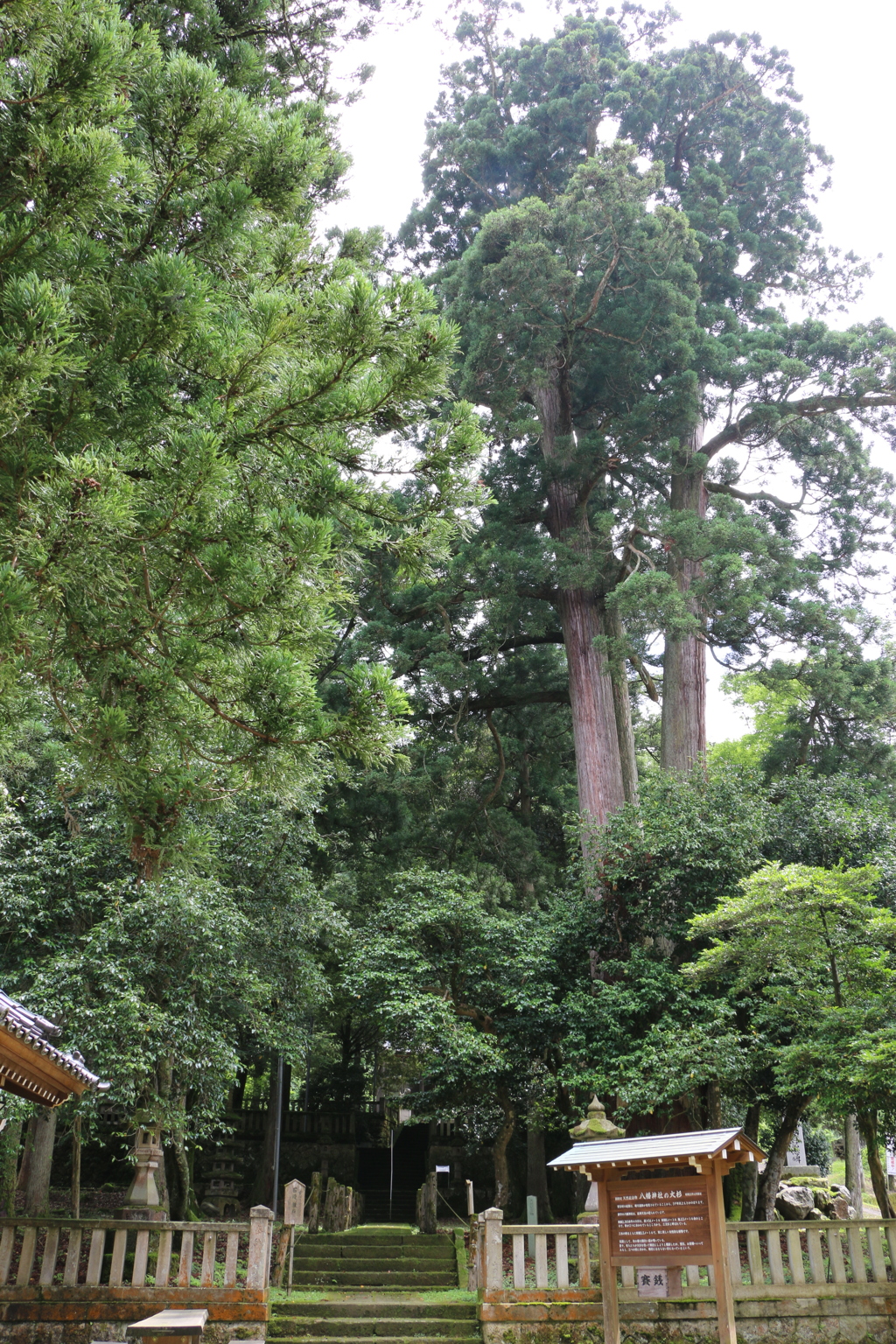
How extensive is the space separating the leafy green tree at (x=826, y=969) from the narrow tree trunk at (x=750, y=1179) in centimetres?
243

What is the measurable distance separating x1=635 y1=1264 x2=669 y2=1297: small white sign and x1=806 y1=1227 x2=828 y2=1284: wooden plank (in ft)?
5.05

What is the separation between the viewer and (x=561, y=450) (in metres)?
14.6

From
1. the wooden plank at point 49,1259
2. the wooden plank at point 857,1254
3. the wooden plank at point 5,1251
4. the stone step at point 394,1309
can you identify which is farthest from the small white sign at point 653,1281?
the wooden plank at point 5,1251

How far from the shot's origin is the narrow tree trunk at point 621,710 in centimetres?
1404

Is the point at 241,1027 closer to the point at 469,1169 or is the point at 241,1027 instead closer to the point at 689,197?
the point at 469,1169

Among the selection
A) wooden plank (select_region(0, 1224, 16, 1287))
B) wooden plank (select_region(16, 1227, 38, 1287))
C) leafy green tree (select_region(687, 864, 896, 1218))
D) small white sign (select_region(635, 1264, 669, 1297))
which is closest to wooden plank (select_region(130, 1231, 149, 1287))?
wooden plank (select_region(16, 1227, 38, 1287))

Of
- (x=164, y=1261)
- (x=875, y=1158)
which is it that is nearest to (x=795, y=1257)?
(x=875, y=1158)

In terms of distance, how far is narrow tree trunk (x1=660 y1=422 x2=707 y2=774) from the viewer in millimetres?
13961

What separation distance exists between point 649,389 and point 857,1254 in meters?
11.1

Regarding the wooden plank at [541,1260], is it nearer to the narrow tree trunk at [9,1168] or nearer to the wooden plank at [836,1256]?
the wooden plank at [836,1256]

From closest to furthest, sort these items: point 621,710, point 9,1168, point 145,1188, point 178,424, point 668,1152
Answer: point 178,424, point 668,1152, point 145,1188, point 9,1168, point 621,710

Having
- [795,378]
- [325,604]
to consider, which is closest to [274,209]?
[325,604]

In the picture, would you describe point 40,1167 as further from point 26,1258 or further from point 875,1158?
point 875,1158

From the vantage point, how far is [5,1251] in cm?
796
